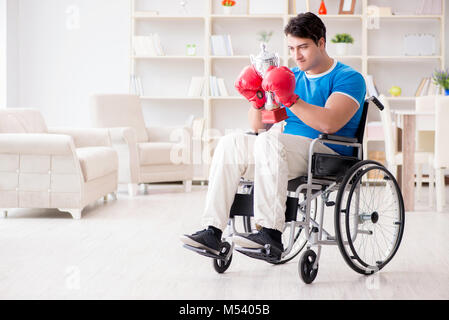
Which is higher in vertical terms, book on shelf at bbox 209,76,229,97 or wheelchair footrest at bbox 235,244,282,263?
book on shelf at bbox 209,76,229,97

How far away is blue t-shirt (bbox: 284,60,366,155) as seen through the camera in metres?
2.38

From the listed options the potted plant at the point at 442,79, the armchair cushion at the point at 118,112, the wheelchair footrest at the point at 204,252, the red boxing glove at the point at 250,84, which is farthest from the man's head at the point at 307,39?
the potted plant at the point at 442,79

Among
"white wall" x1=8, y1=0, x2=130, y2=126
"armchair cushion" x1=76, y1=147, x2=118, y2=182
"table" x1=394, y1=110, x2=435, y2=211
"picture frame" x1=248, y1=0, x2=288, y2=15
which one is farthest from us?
"white wall" x1=8, y1=0, x2=130, y2=126

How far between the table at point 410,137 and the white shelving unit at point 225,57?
1.91 meters

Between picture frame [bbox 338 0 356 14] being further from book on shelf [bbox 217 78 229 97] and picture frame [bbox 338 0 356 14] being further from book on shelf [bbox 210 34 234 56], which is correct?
book on shelf [bbox 217 78 229 97]

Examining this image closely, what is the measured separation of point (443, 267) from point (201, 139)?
3829 mm

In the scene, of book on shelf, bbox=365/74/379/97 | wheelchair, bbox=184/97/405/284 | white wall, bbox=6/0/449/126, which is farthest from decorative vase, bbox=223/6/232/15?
wheelchair, bbox=184/97/405/284

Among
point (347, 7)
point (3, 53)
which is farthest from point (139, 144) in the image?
point (347, 7)

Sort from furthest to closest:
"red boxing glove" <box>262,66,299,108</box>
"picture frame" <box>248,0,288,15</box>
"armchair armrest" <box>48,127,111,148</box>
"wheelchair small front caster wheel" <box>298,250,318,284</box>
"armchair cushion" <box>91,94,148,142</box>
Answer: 1. "picture frame" <box>248,0,288,15</box>
2. "armchair cushion" <box>91,94,148,142</box>
3. "armchair armrest" <box>48,127,111,148</box>
4. "wheelchair small front caster wheel" <box>298,250,318,284</box>
5. "red boxing glove" <box>262,66,299,108</box>

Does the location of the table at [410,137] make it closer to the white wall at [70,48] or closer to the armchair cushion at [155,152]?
the armchair cushion at [155,152]

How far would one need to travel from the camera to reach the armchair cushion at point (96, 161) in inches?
156

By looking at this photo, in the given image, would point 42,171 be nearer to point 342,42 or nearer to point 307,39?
point 307,39
